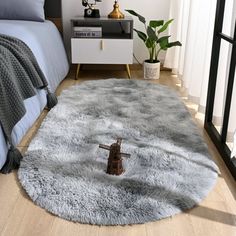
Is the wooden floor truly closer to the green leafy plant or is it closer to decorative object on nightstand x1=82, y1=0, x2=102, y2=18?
the green leafy plant

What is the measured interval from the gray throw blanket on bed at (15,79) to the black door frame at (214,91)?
1.05 meters

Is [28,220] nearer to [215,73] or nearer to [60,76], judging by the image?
[215,73]

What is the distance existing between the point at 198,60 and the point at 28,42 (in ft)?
3.94

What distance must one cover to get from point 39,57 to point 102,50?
2.78 ft

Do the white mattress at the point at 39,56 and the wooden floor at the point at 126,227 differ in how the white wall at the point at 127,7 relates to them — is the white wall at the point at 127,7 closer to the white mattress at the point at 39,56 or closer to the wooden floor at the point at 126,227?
the white mattress at the point at 39,56

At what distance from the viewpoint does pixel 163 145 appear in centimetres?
190

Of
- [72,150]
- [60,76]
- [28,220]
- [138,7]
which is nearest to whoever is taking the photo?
[28,220]

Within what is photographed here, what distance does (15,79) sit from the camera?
1831 millimetres

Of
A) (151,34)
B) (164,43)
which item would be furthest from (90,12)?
(164,43)

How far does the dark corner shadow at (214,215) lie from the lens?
4.41 feet

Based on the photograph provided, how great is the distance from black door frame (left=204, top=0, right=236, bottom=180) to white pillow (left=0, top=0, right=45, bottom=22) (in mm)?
1692

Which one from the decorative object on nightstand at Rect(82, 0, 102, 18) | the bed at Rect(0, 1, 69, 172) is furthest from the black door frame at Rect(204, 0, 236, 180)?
the decorative object on nightstand at Rect(82, 0, 102, 18)

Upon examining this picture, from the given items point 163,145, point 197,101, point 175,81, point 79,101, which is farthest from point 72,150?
point 175,81

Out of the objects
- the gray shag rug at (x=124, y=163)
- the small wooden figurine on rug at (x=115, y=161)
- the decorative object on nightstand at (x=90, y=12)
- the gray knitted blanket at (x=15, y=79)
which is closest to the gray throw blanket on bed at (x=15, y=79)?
the gray knitted blanket at (x=15, y=79)
